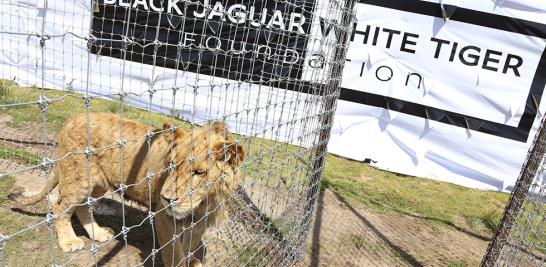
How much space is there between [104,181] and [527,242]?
4510 millimetres

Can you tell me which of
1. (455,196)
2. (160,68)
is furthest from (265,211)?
(160,68)

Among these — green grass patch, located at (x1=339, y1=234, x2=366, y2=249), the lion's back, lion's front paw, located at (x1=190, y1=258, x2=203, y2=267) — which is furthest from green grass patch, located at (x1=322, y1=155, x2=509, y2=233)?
the lion's back

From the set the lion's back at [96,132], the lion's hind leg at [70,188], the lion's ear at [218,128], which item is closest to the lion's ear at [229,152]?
the lion's ear at [218,128]

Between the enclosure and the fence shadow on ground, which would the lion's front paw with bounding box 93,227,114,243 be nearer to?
the enclosure

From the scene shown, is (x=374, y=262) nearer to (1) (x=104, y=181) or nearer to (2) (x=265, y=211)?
(2) (x=265, y=211)

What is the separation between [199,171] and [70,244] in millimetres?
1541

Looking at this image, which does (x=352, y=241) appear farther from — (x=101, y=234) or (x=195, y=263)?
(x=101, y=234)

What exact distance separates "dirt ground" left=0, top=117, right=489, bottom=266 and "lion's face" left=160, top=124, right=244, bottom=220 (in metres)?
1.11

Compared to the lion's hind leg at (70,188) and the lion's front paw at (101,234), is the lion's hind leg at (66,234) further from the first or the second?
the lion's front paw at (101,234)

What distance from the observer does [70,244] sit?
328 cm

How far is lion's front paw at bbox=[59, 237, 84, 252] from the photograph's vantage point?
3.25 metres

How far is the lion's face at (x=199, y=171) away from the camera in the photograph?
2469mm

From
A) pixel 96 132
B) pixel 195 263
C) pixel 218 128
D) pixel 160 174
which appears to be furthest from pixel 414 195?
pixel 96 132

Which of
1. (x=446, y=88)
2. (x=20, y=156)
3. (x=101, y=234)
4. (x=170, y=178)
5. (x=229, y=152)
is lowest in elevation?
(x=101, y=234)
